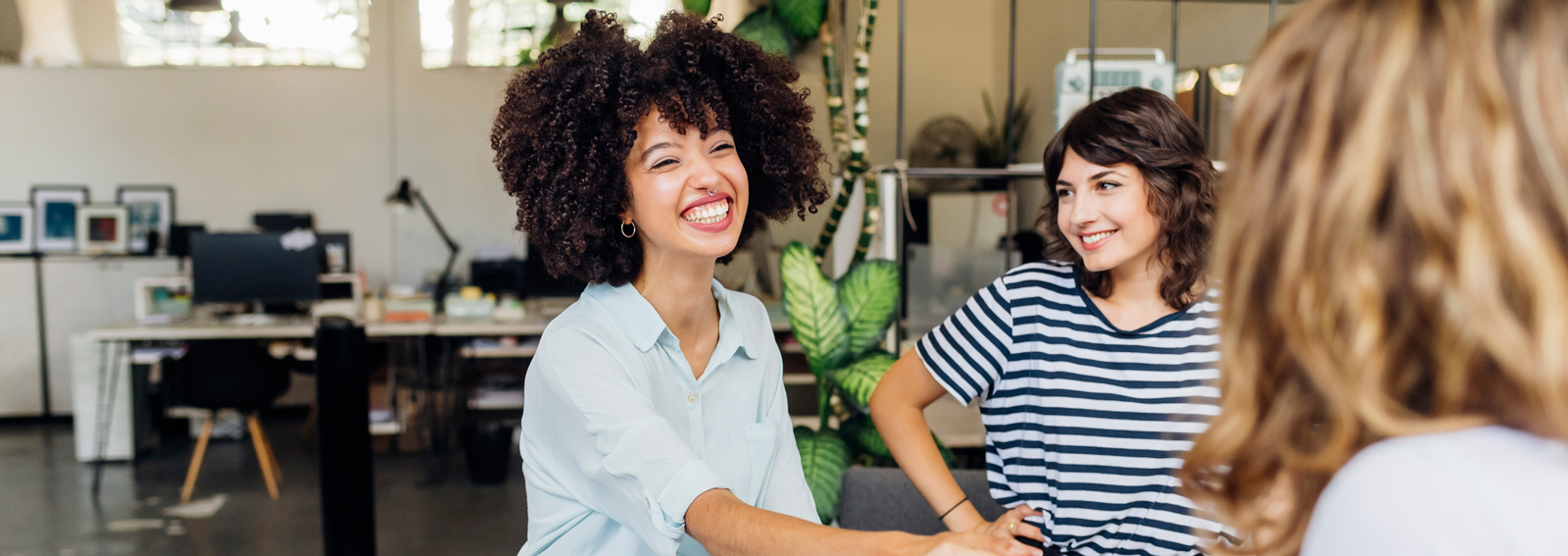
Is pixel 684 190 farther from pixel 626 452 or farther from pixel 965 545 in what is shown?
pixel 965 545

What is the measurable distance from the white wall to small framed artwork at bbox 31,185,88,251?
0.12m

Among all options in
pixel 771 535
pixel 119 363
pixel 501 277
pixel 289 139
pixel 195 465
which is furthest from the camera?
pixel 289 139

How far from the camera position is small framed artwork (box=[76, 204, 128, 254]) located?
6.08 m

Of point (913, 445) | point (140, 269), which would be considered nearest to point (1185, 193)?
point (913, 445)

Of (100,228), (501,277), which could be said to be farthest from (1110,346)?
(100,228)

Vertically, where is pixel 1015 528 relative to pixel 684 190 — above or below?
below

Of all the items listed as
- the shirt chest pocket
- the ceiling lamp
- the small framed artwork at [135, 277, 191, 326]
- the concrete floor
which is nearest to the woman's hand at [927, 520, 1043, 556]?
the shirt chest pocket

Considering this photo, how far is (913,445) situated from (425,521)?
10.2 ft

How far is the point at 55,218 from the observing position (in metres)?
6.13

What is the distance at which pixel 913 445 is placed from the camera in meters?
1.52

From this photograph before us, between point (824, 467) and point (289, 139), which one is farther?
point (289, 139)

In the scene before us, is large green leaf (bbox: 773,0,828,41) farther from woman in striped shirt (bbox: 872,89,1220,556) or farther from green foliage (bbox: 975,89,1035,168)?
green foliage (bbox: 975,89,1035,168)

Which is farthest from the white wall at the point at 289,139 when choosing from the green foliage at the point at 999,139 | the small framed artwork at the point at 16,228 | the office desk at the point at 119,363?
the green foliage at the point at 999,139

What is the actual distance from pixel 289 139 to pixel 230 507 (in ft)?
10.6
